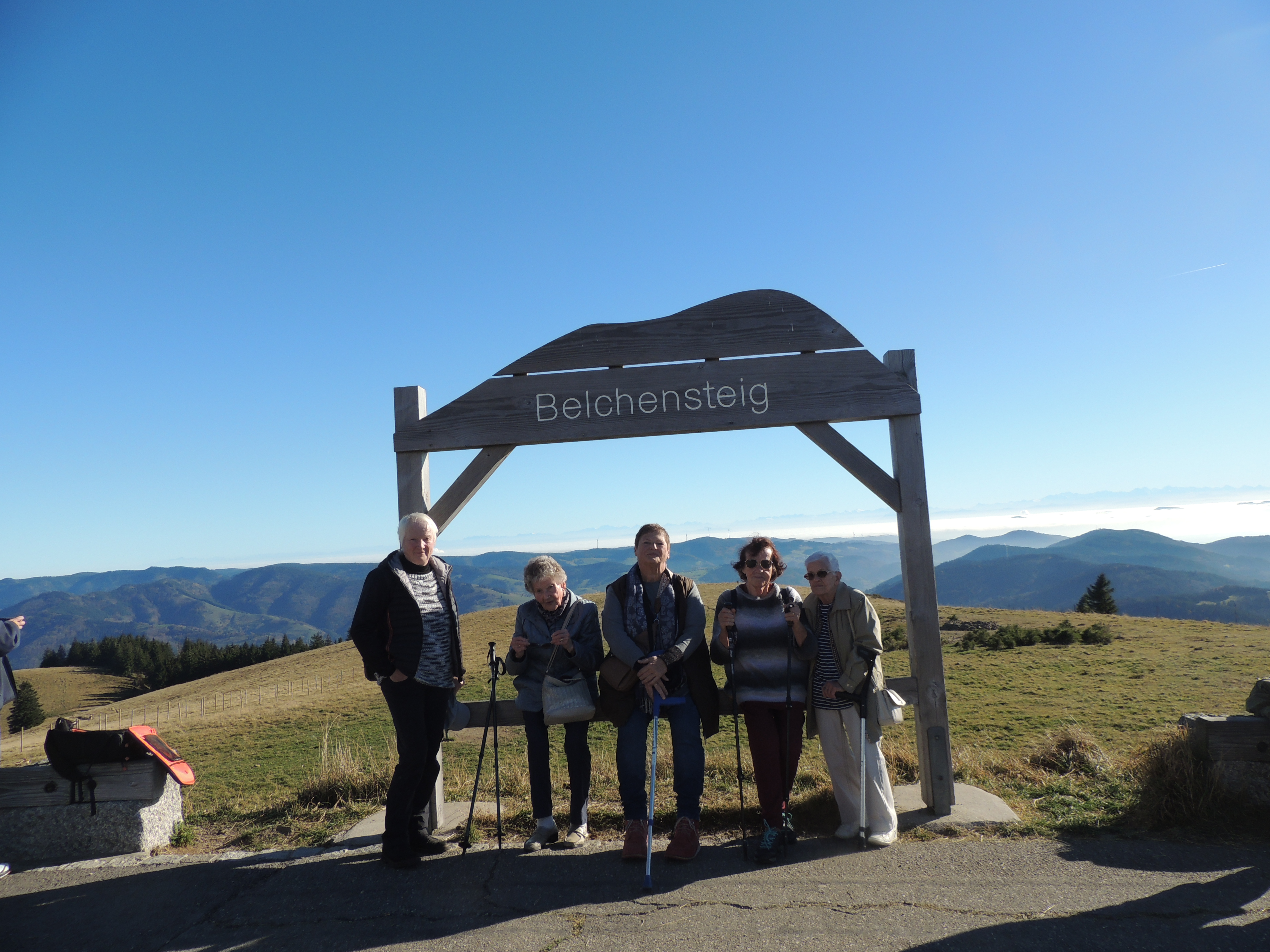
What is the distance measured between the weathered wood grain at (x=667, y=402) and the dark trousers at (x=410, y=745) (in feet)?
6.22

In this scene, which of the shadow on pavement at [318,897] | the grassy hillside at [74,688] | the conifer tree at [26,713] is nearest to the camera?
the shadow on pavement at [318,897]

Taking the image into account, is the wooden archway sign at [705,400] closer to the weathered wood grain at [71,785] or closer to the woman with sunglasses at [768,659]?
the woman with sunglasses at [768,659]

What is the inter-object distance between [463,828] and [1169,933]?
4.31 m

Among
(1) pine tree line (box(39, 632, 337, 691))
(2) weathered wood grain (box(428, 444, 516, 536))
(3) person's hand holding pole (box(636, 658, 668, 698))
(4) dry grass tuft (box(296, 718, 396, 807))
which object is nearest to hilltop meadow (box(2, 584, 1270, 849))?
(4) dry grass tuft (box(296, 718, 396, 807))

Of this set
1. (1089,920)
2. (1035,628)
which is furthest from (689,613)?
(1035,628)

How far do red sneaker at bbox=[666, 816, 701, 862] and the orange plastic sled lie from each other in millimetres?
3411

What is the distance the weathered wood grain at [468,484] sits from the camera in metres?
5.73

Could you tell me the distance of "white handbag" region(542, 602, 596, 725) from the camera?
5.02 metres

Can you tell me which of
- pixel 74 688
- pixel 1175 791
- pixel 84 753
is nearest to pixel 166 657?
pixel 74 688

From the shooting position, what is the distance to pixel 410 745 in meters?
4.89

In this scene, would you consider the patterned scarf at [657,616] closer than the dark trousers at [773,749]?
No

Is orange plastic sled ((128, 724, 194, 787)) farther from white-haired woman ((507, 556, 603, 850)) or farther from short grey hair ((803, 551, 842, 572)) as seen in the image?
short grey hair ((803, 551, 842, 572))

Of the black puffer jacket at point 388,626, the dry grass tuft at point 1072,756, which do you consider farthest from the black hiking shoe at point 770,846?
the dry grass tuft at point 1072,756

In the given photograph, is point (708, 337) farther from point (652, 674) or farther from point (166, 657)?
point (166, 657)
